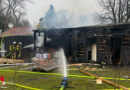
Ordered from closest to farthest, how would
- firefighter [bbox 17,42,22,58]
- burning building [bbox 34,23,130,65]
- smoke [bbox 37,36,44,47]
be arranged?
burning building [bbox 34,23,130,65] → smoke [bbox 37,36,44,47] → firefighter [bbox 17,42,22,58]

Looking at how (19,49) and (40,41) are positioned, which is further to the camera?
(19,49)

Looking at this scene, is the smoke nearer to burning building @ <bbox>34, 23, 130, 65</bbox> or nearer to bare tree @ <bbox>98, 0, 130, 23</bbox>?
burning building @ <bbox>34, 23, 130, 65</bbox>

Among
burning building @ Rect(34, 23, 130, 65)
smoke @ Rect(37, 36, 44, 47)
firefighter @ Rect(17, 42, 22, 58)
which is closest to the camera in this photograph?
burning building @ Rect(34, 23, 130, 65)

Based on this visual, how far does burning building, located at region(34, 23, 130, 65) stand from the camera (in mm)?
10977

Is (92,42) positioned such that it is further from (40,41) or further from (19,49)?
(19,49)

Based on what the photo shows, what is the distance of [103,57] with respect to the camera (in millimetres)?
11602

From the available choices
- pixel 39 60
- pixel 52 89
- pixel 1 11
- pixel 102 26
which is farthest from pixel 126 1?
pixel 1 11

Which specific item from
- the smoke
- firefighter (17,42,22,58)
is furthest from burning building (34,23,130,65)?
firefighter (17,42,22,58)

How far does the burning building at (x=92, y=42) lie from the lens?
1098 centimetres

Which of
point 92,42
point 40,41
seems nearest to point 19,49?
point 40,41

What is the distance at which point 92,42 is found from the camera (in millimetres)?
12727

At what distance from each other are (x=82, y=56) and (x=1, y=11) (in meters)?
29.0

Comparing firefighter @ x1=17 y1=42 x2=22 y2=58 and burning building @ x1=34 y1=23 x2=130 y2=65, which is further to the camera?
firefighter @ x1=17 y1=42 x2=22 y2=58

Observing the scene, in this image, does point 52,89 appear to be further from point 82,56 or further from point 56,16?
point 56,16
